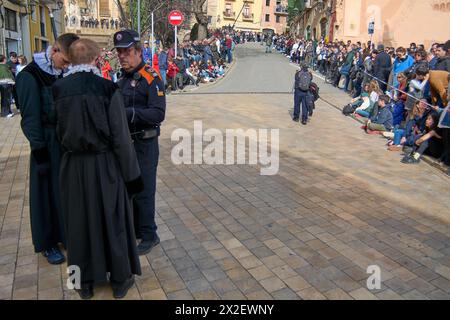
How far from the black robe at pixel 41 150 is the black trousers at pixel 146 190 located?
68cm

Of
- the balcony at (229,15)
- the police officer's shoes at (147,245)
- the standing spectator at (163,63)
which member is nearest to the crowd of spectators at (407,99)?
the police officer's shoes at (147,245)

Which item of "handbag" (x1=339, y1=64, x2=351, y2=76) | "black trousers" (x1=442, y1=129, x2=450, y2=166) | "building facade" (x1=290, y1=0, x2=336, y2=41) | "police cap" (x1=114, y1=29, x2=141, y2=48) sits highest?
"building facade" (x1=290, y1=0, x2=336, y2=41)

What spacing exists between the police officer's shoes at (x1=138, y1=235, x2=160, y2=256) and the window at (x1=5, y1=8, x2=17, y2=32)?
22607 mm

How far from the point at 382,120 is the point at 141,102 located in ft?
25.3

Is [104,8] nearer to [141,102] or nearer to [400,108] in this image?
[400,108]

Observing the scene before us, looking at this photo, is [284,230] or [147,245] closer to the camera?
[147,245]

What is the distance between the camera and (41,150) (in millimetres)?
3455

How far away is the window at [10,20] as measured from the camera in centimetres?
2256

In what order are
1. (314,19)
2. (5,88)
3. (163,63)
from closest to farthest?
1. (5,88)
2. (163,63)
3. (314,19)

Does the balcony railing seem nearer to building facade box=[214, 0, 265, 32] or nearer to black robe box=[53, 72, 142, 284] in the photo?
building facade box=[214, 0, 265, 32]

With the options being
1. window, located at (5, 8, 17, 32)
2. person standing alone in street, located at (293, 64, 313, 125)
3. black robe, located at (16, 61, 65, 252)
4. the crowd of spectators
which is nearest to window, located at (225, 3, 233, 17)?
window, located at (5, 8, 17, 32)

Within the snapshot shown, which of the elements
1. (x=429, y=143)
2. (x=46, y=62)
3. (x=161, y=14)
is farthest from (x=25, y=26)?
(x=46, y=62)

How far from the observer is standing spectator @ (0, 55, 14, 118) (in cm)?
1147

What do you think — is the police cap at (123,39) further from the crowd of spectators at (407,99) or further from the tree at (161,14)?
the tree at (161,14)
